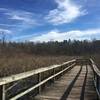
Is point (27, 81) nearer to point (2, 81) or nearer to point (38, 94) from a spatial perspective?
point (38, 94)

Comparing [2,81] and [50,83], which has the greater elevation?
[2,81]

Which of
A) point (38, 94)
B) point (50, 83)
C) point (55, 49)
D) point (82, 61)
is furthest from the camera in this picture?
point (55, 49)

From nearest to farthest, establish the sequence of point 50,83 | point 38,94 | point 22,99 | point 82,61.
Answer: point 22,99 → point 38,94 → point 50,83 → point 82,61

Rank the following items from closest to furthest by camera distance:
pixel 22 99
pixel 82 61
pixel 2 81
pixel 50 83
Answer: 1. pixel 2 81
2. pixel 22 99
3. pixel 50 83
4. pixel 82 61

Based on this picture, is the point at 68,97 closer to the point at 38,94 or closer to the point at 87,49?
the point at 38,94

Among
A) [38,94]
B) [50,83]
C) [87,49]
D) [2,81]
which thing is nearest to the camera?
[2,81]

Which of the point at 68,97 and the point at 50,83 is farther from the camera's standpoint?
the point at 50,83

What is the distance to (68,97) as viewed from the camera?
9.15m

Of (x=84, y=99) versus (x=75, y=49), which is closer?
(x=84, y=99)

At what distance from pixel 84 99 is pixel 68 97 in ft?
1.96

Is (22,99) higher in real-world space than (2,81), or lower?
lower

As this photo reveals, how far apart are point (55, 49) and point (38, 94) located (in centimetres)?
11735

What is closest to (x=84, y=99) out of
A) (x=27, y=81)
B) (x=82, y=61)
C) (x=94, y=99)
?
(x=94, y=99)

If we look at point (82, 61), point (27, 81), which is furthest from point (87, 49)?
point (27, 81)
